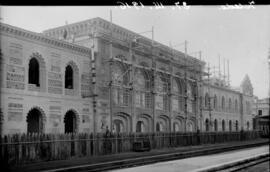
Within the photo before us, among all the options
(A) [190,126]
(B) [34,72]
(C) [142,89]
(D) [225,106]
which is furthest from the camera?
(D) [225,106]

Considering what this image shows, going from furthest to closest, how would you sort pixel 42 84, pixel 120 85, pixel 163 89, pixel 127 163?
pixel 163 89
pixel 120 85
pixel 42 84
pixel 127 163

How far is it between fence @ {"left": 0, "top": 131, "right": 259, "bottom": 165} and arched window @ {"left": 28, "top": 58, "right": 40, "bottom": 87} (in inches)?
177

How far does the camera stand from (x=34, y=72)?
21203 mm

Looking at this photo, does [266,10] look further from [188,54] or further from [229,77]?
[229,77]

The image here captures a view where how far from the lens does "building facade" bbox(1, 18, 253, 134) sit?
762 inches

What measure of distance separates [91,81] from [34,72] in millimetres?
4326

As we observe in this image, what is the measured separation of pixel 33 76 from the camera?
21125 millimetres

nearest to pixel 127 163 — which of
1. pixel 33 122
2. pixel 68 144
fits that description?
pixel 68 144

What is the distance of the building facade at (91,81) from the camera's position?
762 inches

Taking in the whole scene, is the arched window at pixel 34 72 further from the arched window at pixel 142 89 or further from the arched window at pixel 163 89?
the arched window at pixel 163 89

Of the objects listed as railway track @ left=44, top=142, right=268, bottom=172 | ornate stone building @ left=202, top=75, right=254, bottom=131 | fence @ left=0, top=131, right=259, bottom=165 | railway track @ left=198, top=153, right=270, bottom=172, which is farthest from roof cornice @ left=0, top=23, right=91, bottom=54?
ornate stone building @ left=202, top=75, right=254, bottom=131

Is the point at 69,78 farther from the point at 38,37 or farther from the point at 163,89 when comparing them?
the point at 163,89

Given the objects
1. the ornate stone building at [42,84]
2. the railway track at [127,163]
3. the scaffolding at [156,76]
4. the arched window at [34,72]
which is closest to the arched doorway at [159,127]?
the scaffolding at [156,76]

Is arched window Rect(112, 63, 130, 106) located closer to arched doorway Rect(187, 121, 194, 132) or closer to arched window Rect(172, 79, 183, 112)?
arched window Rect(172, 79, 183, 112)
